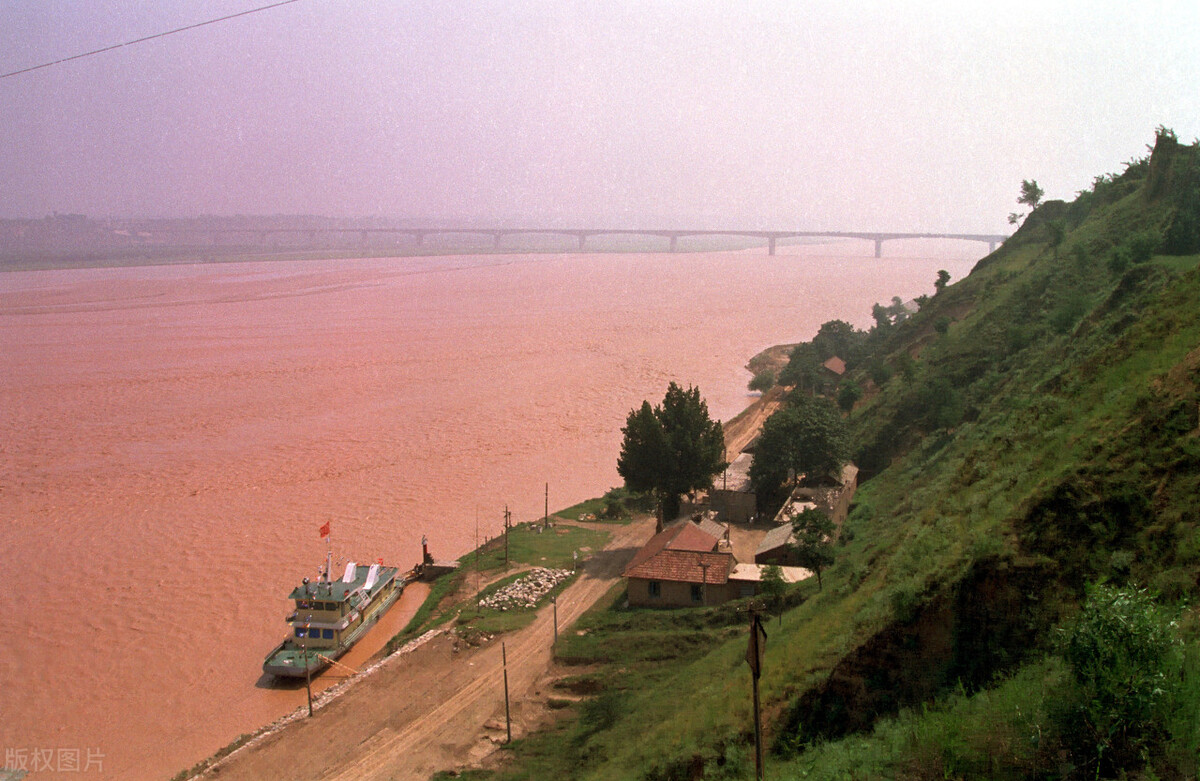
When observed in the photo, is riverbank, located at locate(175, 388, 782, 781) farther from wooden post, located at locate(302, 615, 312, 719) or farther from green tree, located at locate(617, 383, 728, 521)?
green tree, located at locate(617, 383, 728, 521)

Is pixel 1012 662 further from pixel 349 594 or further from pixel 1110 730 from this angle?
pixel 349 594

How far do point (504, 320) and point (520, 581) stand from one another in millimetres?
39834

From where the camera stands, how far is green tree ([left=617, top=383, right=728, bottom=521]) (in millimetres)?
17750

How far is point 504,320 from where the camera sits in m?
54.4

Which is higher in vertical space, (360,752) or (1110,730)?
(1110,730)

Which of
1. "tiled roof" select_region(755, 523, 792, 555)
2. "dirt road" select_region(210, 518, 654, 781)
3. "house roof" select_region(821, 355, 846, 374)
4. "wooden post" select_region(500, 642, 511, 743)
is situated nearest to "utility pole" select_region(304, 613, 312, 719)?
"dirt road" select_region(210, 518, 654, 781)

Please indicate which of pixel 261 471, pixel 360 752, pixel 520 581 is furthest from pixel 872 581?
pixel 261 471

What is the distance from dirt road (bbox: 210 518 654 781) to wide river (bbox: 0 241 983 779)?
6.48 ft

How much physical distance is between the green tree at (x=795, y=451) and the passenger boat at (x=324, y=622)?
28.0 feet

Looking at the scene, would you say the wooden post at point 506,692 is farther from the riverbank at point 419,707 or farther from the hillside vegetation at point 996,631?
the hillside vegetation at point 996,631

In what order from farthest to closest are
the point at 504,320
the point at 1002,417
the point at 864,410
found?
the point at 504,320 → the point at 864,410 → the point at 1002,417

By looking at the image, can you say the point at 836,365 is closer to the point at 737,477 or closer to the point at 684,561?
the point at 737,477

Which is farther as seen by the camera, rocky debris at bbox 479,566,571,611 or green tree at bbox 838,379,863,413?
green tree at bbox 838,379,863,413

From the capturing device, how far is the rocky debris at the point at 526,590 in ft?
48.6
